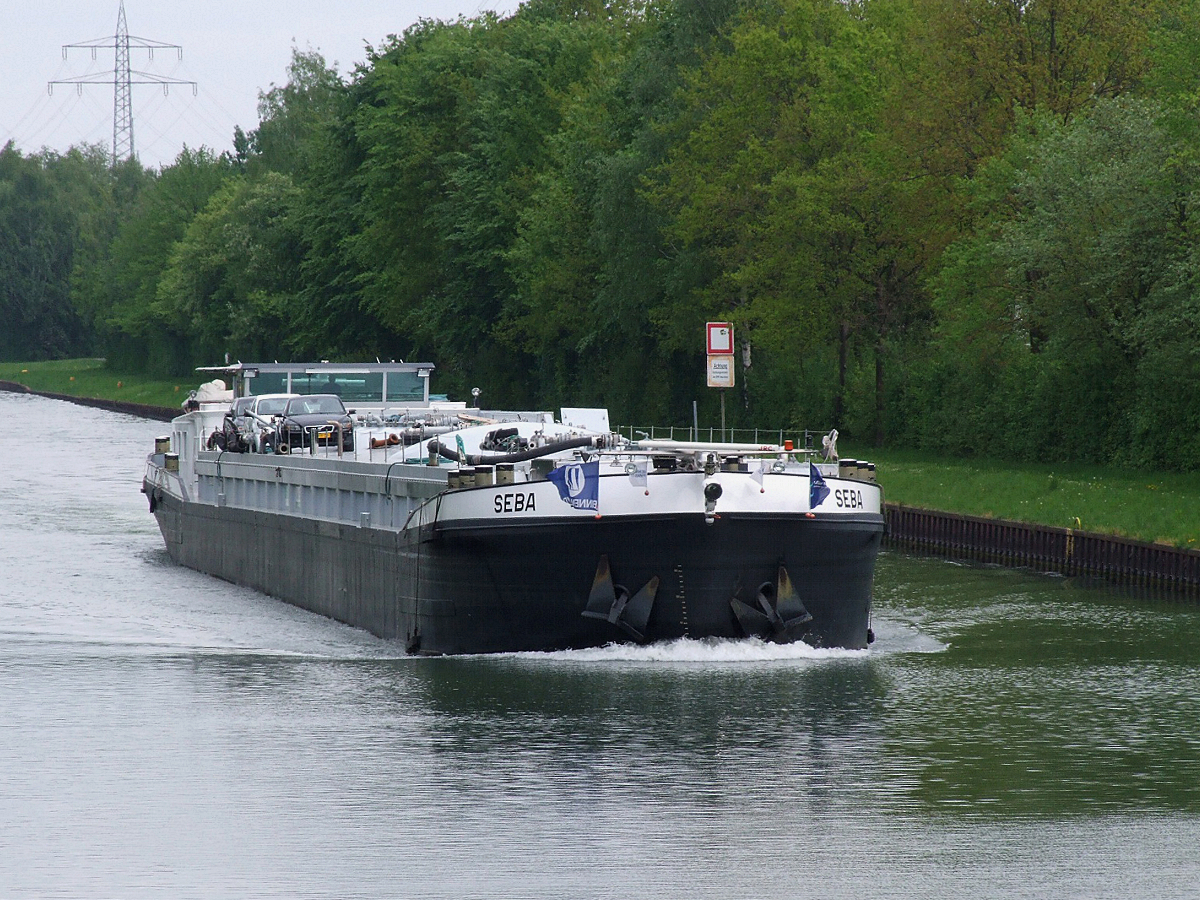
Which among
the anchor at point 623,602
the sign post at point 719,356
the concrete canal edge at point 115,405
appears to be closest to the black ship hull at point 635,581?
the anchor at point 623,602

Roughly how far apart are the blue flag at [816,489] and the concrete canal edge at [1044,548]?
10.9 meters

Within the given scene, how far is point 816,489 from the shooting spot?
22703mm

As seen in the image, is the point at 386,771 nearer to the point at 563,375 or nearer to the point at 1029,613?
the point at 1029,613

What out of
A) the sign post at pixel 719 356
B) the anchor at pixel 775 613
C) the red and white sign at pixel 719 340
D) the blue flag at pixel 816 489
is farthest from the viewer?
the red and white sign at pixel 719 340

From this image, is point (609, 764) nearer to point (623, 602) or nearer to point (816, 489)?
point (623, 602)

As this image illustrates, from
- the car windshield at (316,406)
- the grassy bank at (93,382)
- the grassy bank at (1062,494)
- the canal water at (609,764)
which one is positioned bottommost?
the canal water at (609,764)

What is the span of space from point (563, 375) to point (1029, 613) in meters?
46.9

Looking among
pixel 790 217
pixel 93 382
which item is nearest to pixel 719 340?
pixel 790 217

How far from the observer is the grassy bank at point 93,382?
114 m

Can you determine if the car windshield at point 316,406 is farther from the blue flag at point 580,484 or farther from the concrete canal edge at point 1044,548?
the blue flag at point 580,484

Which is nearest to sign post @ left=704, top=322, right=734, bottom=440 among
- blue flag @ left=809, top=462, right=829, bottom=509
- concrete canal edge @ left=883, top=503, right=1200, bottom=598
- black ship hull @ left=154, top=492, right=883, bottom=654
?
black ship hull @ left=154, top=492, right=883, bottom=654

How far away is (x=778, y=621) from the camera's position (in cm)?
2264

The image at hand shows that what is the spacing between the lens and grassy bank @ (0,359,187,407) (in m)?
114

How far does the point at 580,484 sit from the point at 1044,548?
16.1 meters
